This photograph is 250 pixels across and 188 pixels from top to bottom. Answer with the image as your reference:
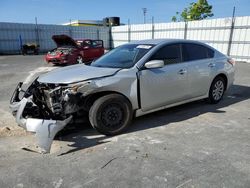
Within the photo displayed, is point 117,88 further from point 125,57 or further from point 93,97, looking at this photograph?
point 125,57

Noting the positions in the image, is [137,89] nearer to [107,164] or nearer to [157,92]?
[157,92]

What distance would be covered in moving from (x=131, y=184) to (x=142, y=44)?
2.94 metres

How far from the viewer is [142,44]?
191 inches

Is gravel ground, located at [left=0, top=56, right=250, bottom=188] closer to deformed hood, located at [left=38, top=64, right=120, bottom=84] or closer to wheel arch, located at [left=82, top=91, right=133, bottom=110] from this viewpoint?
wheel arch, located at [left=82, top=91, right=133, bottom=110]

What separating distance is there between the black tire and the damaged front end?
26 cm

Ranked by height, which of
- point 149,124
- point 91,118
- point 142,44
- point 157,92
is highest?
point 142,44

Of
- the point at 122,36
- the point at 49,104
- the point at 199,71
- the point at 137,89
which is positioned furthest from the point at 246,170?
the point at 122,36

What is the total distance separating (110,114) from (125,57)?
1249 millimetres

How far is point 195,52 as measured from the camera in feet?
17.2

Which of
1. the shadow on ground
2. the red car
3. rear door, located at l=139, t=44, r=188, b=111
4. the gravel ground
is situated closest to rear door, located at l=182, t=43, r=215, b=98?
rear door, located at l=139, t=44, r=188, b=111

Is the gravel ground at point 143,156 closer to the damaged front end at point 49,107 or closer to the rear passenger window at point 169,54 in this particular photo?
the damaged front end at point 49,107

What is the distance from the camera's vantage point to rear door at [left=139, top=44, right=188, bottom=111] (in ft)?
14.0

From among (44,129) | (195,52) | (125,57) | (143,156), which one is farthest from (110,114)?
(195,52)

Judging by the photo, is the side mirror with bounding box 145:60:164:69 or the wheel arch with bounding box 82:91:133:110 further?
the side mirror with bounding box 145:60:164:69
